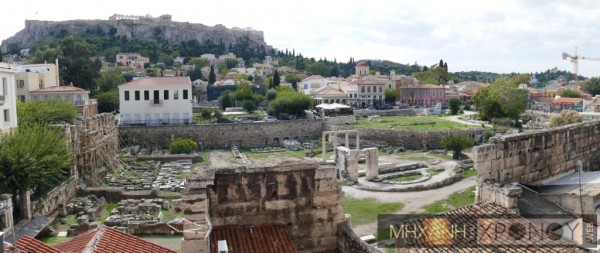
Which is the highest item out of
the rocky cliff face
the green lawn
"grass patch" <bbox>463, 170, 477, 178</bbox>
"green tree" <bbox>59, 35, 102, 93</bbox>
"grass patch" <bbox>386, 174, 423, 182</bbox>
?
the rocky cliff face

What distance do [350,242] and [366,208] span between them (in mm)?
17259

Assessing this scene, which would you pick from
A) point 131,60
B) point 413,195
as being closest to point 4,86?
point 413,195

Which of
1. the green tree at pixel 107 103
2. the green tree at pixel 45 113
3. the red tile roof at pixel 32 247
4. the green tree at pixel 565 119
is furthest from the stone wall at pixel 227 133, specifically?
the red tile roof at pixel 32 247

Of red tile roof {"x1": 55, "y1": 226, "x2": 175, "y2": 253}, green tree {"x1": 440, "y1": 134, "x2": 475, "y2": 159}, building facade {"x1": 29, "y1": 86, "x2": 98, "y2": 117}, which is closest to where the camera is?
red tile roof {"x1": 55, "y1": 226, "x2": 175, "y2": 253}

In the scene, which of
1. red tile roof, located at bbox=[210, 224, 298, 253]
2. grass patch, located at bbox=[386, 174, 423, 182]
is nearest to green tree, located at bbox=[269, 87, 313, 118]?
grass patch, located at bbox=[386, 174, 423, 182]

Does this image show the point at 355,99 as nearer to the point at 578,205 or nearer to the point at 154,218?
the point at 154,218

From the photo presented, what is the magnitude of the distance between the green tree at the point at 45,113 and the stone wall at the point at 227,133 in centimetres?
1090

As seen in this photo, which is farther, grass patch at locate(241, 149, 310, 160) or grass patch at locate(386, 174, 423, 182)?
grass patch at locate(241, 149, 310, 160)

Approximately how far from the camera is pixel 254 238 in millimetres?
8367

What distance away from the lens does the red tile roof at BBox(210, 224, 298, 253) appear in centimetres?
816

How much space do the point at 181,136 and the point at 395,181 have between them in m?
24.6

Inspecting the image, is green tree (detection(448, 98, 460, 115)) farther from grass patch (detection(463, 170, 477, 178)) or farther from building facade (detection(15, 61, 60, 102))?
building facade (detection(15, 61, 60, 102))

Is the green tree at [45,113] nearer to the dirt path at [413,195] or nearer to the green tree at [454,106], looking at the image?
the dirt path at [413,195]

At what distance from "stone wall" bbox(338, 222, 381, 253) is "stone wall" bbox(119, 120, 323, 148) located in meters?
42.3
